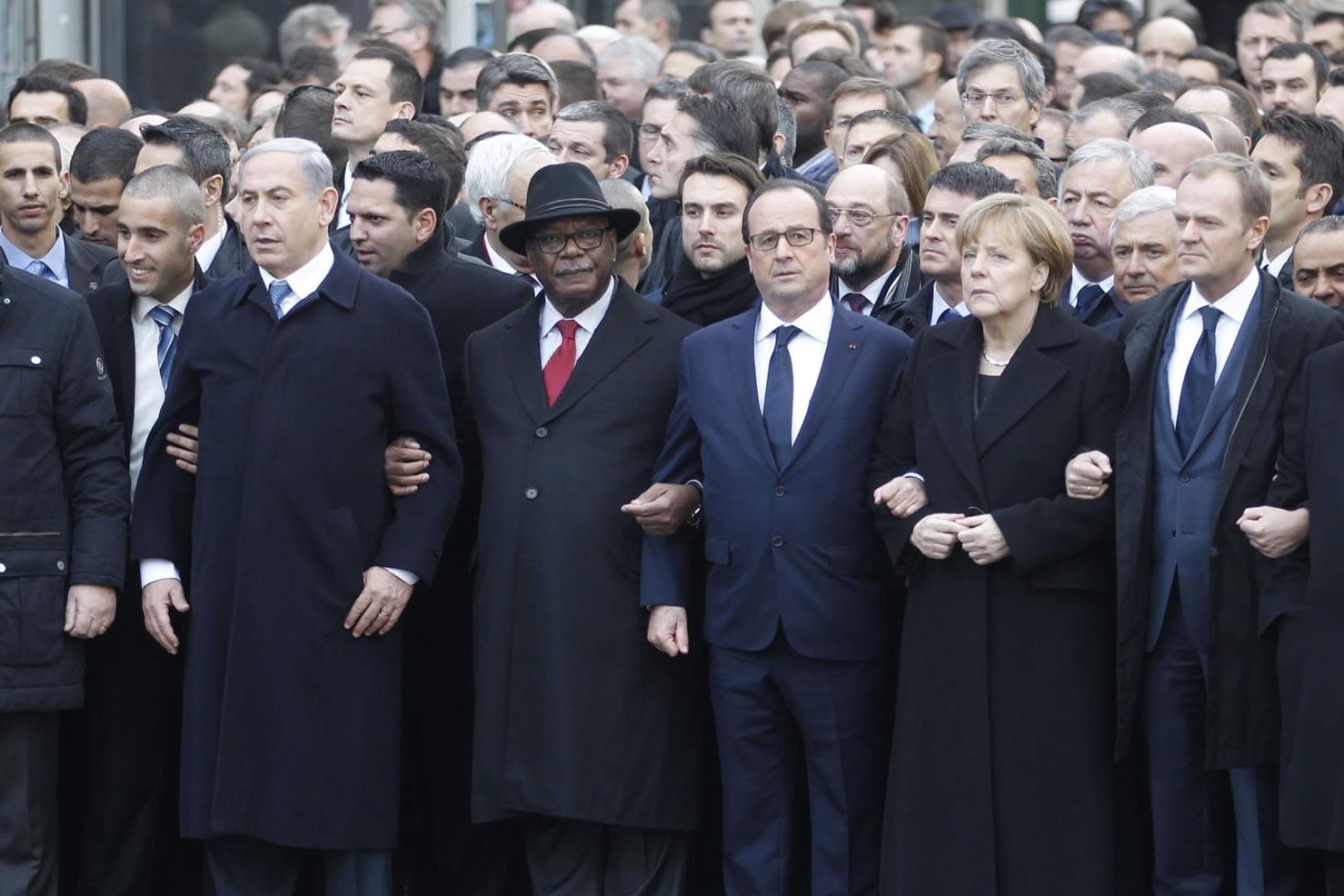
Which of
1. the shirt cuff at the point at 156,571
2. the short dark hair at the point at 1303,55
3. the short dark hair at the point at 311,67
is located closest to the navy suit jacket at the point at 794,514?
the shirt cuff at the point at 156,571

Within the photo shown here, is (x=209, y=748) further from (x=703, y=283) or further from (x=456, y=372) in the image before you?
(x=703, y=283)

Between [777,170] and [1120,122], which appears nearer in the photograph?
[777,170]

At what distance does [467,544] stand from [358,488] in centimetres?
63

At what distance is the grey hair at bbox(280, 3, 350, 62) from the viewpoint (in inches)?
546

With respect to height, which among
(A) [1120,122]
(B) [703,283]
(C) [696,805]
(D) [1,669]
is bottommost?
(C) [696,805]

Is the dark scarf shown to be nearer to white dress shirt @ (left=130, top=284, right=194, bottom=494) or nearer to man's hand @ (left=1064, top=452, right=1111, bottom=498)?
man's hand @ (left=1064, top=452, right=1111, bottom=498)

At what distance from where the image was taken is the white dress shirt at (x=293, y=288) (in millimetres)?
6324

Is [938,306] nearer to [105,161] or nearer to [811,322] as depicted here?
[811,322]

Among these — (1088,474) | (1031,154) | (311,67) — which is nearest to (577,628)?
(1088,474)

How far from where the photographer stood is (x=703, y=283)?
697cm

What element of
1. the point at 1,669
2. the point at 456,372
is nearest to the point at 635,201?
the point at 456,372

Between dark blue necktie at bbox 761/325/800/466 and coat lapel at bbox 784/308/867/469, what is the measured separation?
0.03 metres

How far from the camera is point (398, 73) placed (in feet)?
30.9

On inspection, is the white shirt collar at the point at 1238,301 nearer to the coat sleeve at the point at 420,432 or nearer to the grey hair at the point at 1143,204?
the grey hair at the point at 1143,204
